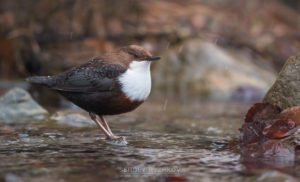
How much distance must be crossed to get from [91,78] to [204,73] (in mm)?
4675

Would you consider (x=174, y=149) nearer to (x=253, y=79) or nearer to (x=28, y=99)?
(x=28, y=99)

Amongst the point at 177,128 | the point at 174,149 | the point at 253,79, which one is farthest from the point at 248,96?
the point at 174,149

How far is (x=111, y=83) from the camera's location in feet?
13.3

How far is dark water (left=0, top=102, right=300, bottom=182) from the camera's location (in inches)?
100.0

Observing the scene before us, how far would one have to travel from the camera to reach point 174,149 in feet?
11.2

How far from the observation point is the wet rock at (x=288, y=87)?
3664 mm

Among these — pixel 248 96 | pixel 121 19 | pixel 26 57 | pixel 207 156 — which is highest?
pixel 121 19

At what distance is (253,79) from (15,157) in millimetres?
6383

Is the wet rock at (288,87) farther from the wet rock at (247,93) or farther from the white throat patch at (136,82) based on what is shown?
the wet rock at (247,93)

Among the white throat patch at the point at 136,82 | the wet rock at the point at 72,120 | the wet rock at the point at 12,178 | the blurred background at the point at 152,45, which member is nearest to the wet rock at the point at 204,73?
the blurred background at the point at 152,45

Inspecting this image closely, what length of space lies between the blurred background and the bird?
3001mm

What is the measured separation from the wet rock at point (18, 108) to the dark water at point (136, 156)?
1.25 ft

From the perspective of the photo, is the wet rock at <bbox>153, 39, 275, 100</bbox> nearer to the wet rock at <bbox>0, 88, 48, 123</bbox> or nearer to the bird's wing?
the wet rock at <bbox>0, 88, 48, 123</bbox>

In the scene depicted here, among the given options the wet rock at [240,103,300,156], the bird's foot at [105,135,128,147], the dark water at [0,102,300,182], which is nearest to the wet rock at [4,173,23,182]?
the dark water at [0,102,300,182]
